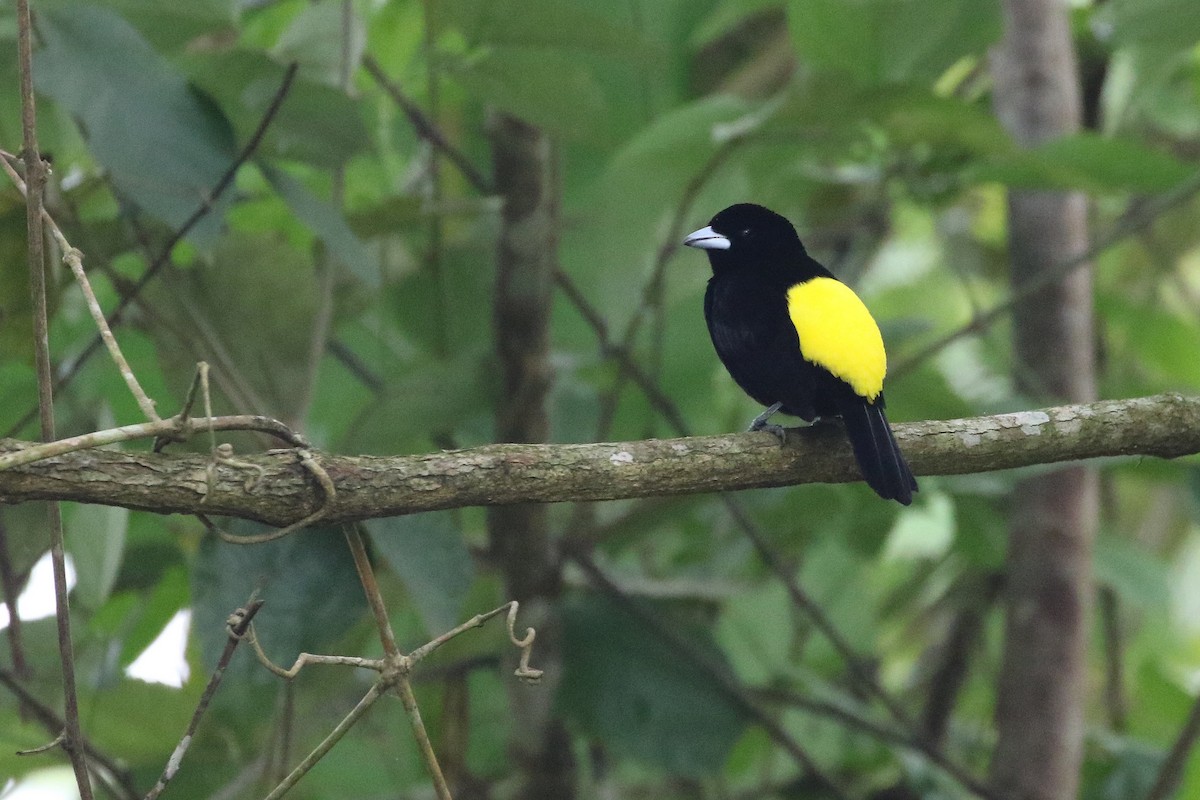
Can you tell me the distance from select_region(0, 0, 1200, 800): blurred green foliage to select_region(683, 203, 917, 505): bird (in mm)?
222

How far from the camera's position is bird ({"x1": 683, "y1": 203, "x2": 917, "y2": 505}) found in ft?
7.06

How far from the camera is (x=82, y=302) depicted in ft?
9.12

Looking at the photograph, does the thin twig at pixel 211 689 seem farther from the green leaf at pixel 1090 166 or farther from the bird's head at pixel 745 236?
the green leaf at pixel 1090 166

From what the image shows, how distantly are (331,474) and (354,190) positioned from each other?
2.13 metres

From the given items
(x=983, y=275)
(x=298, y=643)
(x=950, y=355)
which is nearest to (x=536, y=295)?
(x=298, y=643)

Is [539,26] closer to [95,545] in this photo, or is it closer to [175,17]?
[175,17]

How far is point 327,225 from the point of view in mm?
2316

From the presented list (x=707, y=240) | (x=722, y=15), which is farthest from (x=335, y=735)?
(x=722, y=15)

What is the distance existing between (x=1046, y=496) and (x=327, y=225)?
2.13m

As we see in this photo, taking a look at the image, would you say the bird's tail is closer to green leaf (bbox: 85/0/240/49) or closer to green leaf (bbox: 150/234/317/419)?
green leaf (bbox: 150/234/317/419)

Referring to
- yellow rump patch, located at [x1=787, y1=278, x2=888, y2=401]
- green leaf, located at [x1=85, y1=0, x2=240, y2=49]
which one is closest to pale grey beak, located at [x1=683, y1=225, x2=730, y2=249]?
yellow rump patch, located at [x1=787, y1=278, x2=888, y2=401]

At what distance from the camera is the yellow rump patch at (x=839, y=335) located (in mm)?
2396

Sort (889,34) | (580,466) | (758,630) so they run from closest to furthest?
(580,466), (889,34), (758,630)

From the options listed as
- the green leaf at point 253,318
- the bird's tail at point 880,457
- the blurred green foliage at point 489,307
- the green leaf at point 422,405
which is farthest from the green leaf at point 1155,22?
the green leaf at point 253,318
